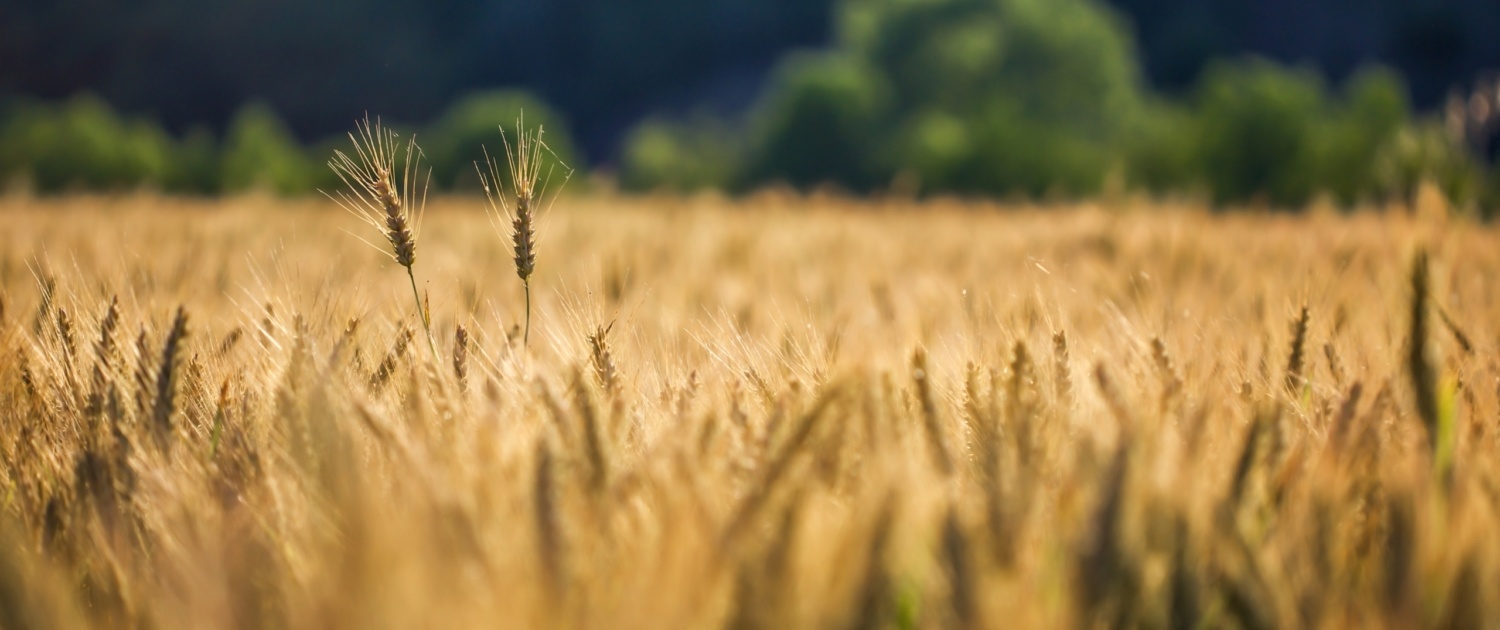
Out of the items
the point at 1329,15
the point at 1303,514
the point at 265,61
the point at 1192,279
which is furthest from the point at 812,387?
the point at 1329,15

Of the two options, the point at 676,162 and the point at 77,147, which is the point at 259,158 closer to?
the point at 77,147

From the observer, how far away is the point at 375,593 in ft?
1.75

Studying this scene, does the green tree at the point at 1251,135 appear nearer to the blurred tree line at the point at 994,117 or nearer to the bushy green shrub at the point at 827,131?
the blurred tree line at the point at 994,117

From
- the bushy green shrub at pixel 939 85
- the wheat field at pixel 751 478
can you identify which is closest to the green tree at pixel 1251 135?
the bushy green shrub at pixel 939 85

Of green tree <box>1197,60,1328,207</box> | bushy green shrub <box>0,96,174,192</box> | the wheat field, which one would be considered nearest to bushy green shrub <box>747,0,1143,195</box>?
green tree <box>1197,60,1328,207</box>

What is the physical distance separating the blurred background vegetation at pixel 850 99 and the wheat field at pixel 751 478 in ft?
1.24

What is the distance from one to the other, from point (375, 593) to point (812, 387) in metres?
0.70

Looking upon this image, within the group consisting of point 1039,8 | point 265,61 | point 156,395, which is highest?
point 265,61

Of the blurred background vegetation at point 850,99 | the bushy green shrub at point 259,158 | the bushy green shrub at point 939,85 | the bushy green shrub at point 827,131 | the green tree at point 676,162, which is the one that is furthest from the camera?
the green tree at point 676,162

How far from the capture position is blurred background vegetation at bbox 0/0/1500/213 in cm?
1606

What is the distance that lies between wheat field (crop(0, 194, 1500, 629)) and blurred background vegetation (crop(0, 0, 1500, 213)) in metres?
0.38

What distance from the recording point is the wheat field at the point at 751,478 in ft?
1.99

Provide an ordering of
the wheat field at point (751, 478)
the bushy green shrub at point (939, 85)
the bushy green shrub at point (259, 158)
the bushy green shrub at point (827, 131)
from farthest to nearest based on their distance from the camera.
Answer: the bushy green shrub at point (827, 131), the bushy green shrub at point (939, 85), the bushy green shrub at point (259, 158), the wheat field at point (751, 478)

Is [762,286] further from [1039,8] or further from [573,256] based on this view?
[1039,8]
